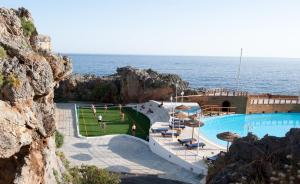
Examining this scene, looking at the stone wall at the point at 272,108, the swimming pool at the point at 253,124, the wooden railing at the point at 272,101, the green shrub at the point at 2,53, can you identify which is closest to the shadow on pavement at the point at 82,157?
the swimming pool at the point at 253,124

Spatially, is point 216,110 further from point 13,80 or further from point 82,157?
point 13,80

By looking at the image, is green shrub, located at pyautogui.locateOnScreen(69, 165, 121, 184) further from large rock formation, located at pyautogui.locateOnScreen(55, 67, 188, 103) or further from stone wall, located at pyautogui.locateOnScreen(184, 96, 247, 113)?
large rock formation, located at pyautogui.locateOnScreen(55, 67, 188, 103)

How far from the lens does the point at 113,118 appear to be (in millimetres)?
36406

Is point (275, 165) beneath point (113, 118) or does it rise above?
above

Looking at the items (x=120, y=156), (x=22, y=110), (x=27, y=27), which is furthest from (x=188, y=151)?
(x=22, y=110)

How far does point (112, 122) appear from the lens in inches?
1364

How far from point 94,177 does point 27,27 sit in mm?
7561

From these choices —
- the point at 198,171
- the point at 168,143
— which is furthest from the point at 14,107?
the point at 168,143

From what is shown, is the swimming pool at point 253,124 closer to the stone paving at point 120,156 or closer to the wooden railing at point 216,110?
the wooden railing at point 216,110

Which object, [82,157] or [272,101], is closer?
[82,157]

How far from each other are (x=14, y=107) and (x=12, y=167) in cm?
272

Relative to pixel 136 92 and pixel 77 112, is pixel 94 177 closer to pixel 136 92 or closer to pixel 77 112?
pixel 77 112

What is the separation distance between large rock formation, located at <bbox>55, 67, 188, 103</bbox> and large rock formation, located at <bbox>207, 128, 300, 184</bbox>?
3340cm

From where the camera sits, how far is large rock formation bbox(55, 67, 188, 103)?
143ft
